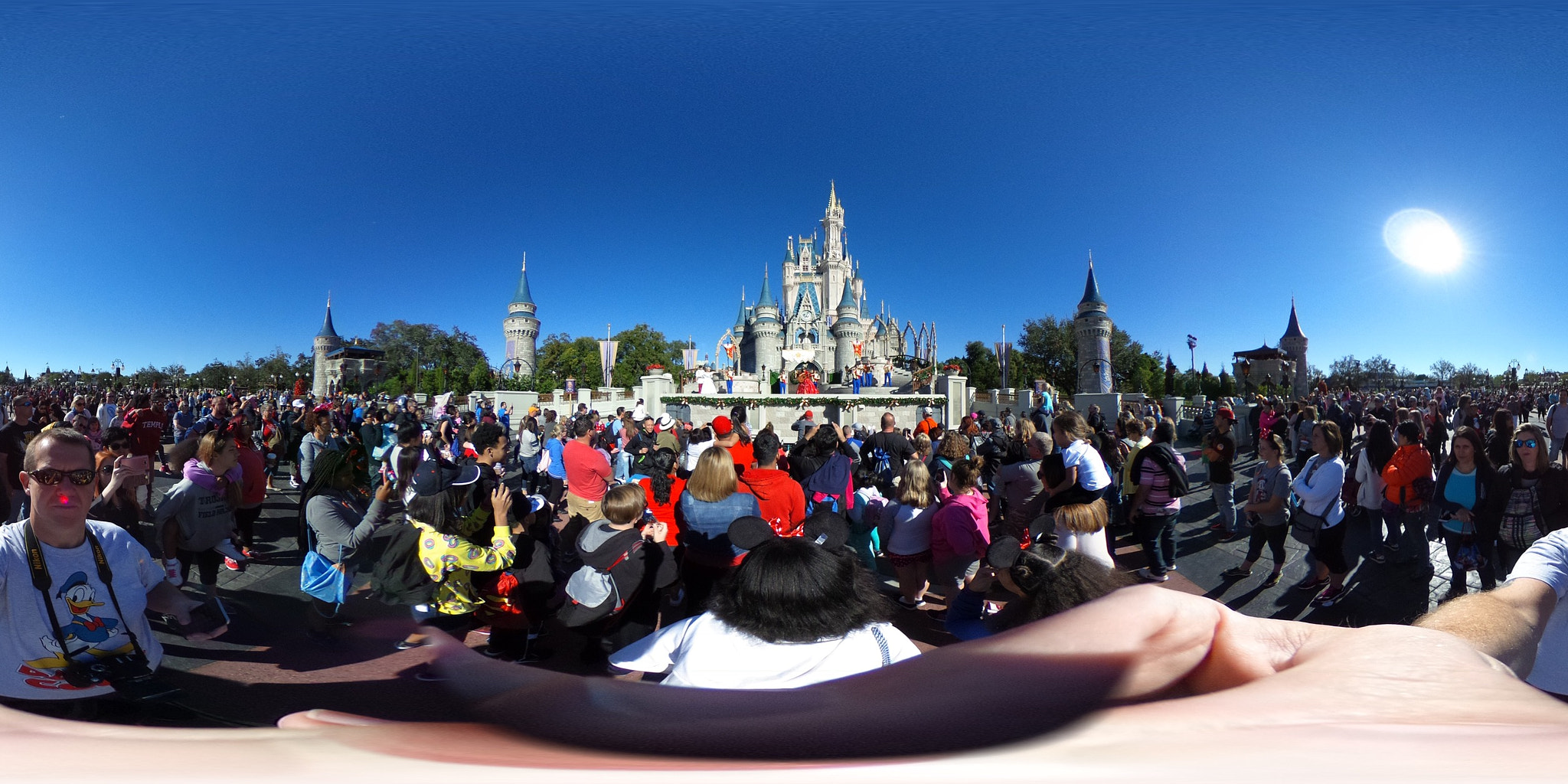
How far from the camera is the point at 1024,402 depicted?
18875 mm

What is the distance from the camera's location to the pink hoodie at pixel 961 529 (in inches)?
136

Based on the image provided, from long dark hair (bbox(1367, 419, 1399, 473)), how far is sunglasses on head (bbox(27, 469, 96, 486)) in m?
7.70

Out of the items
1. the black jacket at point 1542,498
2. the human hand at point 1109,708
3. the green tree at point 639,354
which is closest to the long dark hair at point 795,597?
the human hand at point 1109,708

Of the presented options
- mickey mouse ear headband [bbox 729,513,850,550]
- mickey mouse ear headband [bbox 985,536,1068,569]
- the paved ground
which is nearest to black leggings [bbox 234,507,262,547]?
the paved ground

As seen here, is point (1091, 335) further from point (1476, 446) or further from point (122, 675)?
point (122, 675)

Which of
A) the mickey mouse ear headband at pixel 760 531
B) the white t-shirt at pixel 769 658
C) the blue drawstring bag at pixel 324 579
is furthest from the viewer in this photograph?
the blue drawstring bag at pixel 324 579

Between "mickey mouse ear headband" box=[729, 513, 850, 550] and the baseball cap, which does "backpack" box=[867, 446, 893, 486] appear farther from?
the baseball cap

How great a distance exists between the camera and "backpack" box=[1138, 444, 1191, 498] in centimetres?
395

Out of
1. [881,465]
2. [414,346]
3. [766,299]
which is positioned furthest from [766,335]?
[881,465]

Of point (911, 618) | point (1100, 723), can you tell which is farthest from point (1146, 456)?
point (1100, 723)

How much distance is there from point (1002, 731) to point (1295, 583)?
4689 mm

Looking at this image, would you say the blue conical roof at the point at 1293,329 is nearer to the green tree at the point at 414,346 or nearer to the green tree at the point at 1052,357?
the green tree at the point at 1052,357

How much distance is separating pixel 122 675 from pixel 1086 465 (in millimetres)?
4737

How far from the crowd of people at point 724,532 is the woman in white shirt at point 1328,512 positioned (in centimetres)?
2
